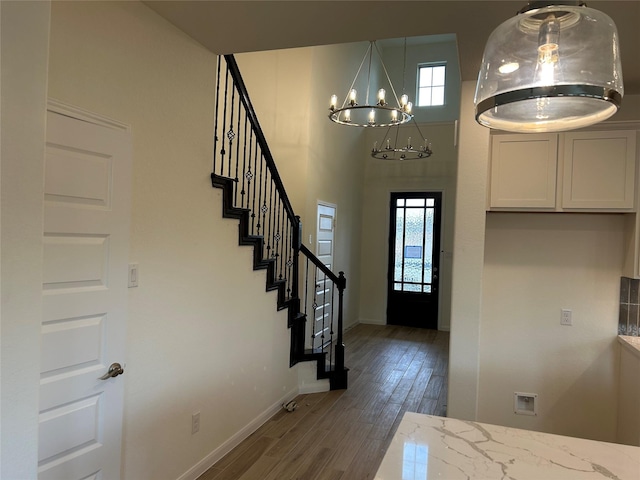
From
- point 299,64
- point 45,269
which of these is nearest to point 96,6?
point 45,269

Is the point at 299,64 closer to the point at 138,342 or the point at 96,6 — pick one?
the point at 96,6

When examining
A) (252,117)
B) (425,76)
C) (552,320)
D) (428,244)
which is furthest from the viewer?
(425,76)

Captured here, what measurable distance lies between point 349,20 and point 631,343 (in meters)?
2.64

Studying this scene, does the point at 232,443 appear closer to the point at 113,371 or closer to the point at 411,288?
the point at 113,371

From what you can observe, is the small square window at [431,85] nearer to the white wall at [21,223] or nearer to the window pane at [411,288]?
the window pane at [411,288]

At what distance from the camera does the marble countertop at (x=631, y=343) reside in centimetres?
266

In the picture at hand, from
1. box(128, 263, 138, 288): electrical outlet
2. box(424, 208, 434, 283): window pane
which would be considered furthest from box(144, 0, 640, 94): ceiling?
box(424, 208, 434, 283): window pane

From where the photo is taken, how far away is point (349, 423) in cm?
365

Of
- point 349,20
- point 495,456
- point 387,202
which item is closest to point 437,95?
point 387,202

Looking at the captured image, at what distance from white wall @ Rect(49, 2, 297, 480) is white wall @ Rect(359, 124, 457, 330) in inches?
183

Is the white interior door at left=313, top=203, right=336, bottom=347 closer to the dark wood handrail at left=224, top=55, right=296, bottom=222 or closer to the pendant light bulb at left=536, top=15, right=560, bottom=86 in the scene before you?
the dark wood handrail at left=224, top=55, right=296, bottom=222

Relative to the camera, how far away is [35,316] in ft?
4.08

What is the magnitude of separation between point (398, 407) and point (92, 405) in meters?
2.83

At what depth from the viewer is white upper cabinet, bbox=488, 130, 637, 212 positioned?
2.72 m
